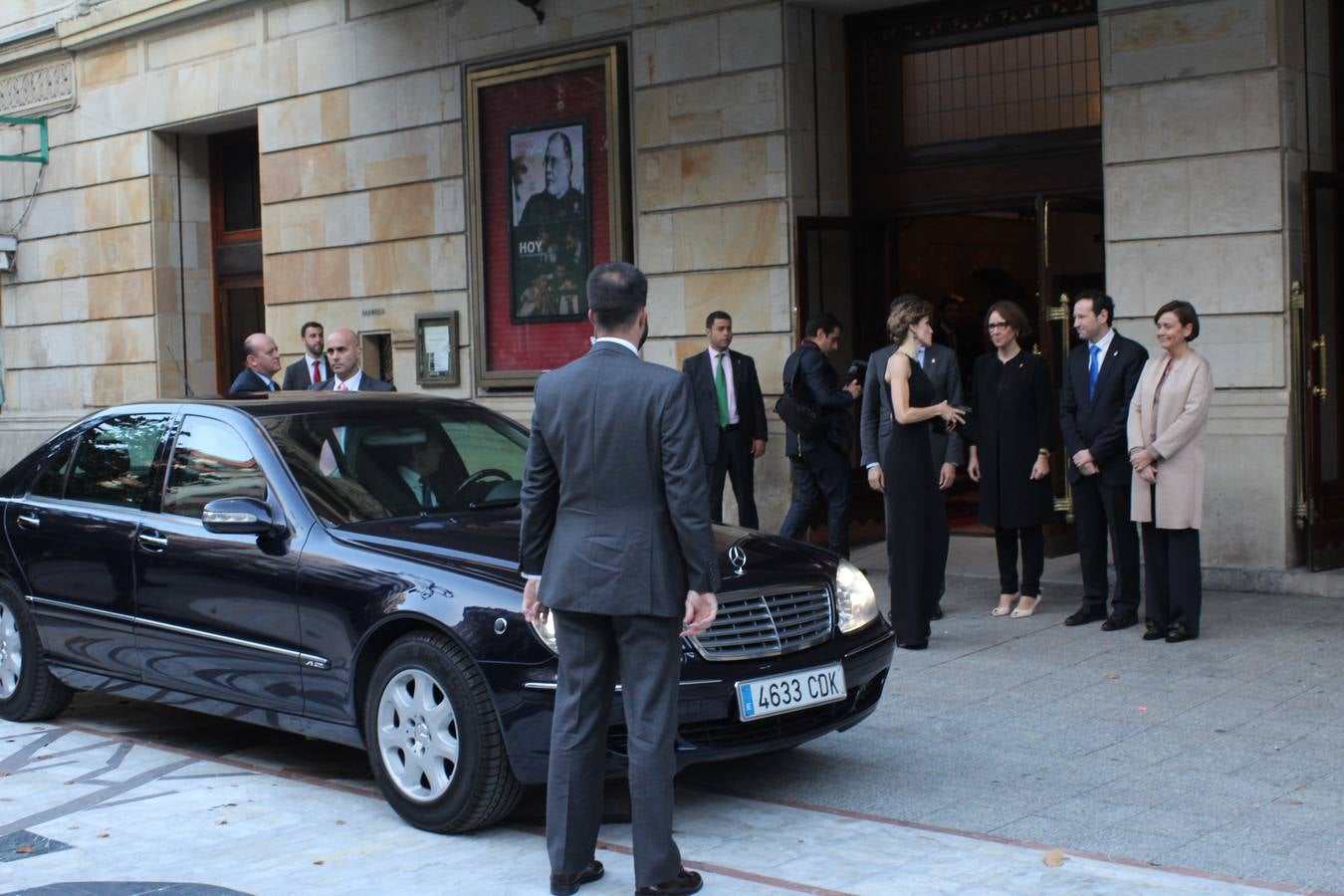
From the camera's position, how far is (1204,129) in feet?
34.9

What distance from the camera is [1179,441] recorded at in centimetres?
872

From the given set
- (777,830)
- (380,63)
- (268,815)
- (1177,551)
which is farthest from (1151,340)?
(380,63)

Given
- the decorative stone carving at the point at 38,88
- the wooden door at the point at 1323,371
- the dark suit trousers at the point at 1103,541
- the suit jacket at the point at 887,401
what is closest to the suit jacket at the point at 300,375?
the suit jacket at the point at 887,401

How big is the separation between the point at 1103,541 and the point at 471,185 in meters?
7.80

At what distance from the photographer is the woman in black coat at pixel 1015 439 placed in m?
9.69

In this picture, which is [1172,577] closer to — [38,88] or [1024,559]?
[1024,559]

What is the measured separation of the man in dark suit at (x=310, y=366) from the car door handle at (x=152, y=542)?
15.6ft

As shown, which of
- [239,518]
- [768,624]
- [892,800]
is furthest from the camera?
[239,518]

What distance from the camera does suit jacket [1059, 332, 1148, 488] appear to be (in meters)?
9.25

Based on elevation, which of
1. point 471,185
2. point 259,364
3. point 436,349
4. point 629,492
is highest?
point 471,185

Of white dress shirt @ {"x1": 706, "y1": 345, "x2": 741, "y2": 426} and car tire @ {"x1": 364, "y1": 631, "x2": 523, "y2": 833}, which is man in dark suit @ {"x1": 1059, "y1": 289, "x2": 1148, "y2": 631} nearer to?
white dress shirt @ {"x1": 706, "y1": 345, "x2": 741, "y2": 426}

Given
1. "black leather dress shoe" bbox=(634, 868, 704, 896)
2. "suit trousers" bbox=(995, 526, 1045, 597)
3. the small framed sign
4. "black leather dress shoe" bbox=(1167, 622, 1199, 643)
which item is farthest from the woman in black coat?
the small framed sign

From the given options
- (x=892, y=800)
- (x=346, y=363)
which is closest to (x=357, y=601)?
(x=892, y=800)

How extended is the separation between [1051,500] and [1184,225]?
2.30 metres
